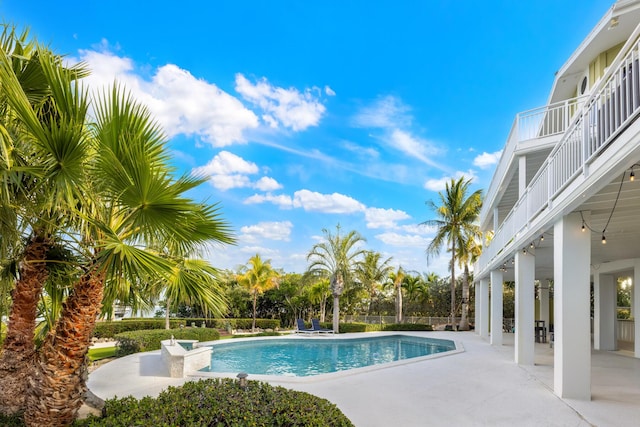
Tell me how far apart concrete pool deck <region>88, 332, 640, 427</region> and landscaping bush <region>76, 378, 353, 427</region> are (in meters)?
1.73

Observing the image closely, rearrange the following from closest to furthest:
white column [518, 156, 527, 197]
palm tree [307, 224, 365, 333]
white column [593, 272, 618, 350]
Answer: white column [518, 156, 527, 197], white column [593, 272, 618, 350], palm tree [307, 224, 365, 333]

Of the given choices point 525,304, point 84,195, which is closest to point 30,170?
point 84,195

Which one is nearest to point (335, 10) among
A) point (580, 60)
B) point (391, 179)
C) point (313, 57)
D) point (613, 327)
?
point (313, 57)

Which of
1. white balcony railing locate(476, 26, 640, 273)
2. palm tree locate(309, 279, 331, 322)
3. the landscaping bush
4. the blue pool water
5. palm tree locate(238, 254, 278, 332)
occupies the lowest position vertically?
the blue pool water

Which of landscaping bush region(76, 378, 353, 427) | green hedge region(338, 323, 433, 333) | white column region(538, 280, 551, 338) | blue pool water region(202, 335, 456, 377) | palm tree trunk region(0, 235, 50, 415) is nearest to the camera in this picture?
landscaping bush region(76, 378, 353, 427)

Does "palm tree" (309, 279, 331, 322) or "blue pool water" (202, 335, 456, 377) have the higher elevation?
"palm tree" (309, 279, 331, 322)

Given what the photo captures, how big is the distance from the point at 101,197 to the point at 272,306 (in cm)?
3013

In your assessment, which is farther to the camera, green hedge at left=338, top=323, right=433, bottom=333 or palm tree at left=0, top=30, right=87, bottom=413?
green hedge at left=338, top=323, right=433, bottom=333

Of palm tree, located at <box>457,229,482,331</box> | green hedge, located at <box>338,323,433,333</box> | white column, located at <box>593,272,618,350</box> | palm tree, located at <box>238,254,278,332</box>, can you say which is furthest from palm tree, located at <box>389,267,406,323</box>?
white column, located at <box>593,272,618,350</box>

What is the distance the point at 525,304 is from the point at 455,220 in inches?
640

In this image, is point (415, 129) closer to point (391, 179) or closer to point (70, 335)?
point (391, 179)

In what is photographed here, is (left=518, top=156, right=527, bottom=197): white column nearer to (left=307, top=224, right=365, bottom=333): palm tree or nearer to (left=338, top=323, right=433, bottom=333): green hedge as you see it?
(left=307, top=224, right=365, bottom=333): palm tree

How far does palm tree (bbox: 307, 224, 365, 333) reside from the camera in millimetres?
25453

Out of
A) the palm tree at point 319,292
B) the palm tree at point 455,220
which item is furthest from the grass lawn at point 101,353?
the palm tree at point 455,220
